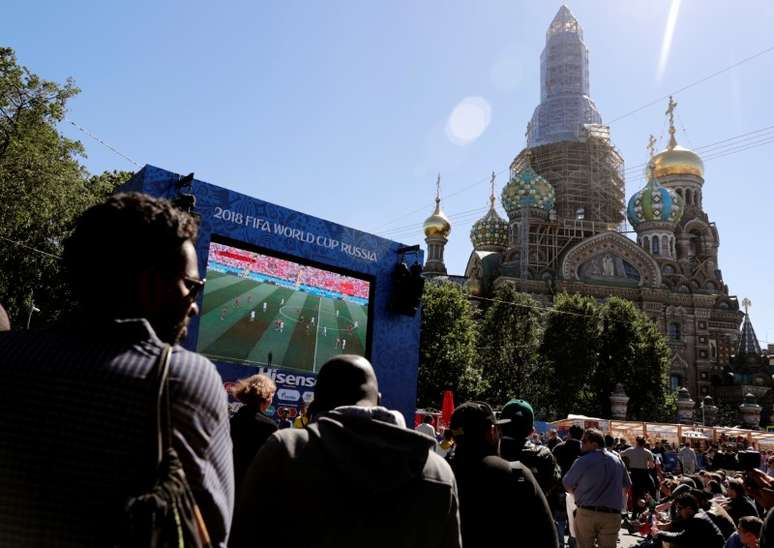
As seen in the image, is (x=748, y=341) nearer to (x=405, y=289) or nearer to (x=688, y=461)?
(x=688, y=461)

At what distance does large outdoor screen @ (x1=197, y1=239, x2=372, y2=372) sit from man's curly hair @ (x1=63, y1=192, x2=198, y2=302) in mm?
10759

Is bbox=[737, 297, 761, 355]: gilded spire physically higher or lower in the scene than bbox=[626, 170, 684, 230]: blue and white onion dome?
lower

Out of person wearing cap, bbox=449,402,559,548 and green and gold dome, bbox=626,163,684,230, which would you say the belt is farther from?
green and gold dome, bbox=626,163,684,230

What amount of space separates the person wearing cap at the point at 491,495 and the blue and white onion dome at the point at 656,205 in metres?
49.7

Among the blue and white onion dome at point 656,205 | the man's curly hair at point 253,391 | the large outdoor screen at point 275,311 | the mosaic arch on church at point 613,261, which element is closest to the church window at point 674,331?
the mosaic arch on church at point 613,261

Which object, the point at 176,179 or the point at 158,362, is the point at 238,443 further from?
the point at 176,179

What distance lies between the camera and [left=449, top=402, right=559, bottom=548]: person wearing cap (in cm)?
346

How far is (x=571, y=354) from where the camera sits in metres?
36.3

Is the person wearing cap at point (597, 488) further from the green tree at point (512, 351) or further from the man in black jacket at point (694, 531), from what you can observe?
the green tree at point (512, 351)

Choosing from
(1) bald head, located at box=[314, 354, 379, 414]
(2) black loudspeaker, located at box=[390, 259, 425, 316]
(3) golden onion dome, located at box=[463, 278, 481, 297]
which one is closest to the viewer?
(1) bald head, located at box=[314, 354, 379, 414]

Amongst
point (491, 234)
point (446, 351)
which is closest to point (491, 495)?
point (446, 351)

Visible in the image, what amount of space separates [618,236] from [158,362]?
47.9 metres

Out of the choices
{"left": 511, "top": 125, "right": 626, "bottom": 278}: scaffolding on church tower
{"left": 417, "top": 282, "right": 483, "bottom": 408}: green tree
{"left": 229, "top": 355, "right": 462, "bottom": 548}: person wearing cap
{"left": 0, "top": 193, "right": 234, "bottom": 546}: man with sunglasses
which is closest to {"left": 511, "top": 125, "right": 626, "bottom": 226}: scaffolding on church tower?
{"left": 511, "top": 125, "right": 626, "bottom": 278}: scaffolding on church tower

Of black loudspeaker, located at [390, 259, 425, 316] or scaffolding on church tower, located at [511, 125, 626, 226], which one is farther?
scaffolding on church tower, located at [511, 125, 626, 226]
